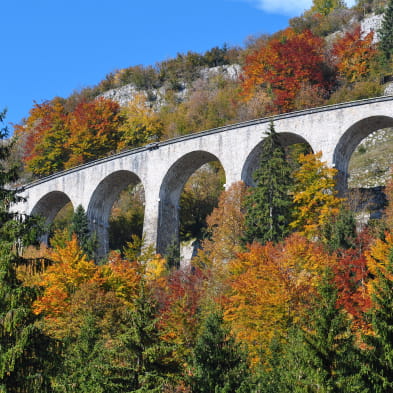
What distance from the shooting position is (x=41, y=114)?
7212 centimetres

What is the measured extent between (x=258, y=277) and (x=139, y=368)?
33.2 feet

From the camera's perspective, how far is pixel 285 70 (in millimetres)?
57312

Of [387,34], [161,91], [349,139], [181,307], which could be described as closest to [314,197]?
[349,139]

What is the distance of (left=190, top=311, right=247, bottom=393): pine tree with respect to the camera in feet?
56.0

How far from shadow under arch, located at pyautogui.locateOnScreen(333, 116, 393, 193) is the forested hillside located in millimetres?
1436

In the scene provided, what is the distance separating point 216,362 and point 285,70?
43116 millimetres

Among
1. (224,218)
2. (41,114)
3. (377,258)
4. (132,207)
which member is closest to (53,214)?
(132,207)

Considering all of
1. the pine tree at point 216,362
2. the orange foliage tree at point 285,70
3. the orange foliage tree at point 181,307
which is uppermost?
the orange foliage tree at point 285,70

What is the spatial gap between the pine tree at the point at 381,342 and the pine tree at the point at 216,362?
3305 mm

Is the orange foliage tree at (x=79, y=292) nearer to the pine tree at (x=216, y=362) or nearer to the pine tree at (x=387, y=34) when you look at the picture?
the pine tree at (x=216, y=362)

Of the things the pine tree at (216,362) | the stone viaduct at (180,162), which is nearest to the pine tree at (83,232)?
the stone viaduct at (180,162)

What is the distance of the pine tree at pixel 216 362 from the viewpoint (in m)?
17.1

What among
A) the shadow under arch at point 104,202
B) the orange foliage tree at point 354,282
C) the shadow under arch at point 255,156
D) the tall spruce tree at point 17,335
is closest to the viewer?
the tall spruce tree at point 17,335

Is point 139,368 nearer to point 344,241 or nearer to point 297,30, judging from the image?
point 344,241
